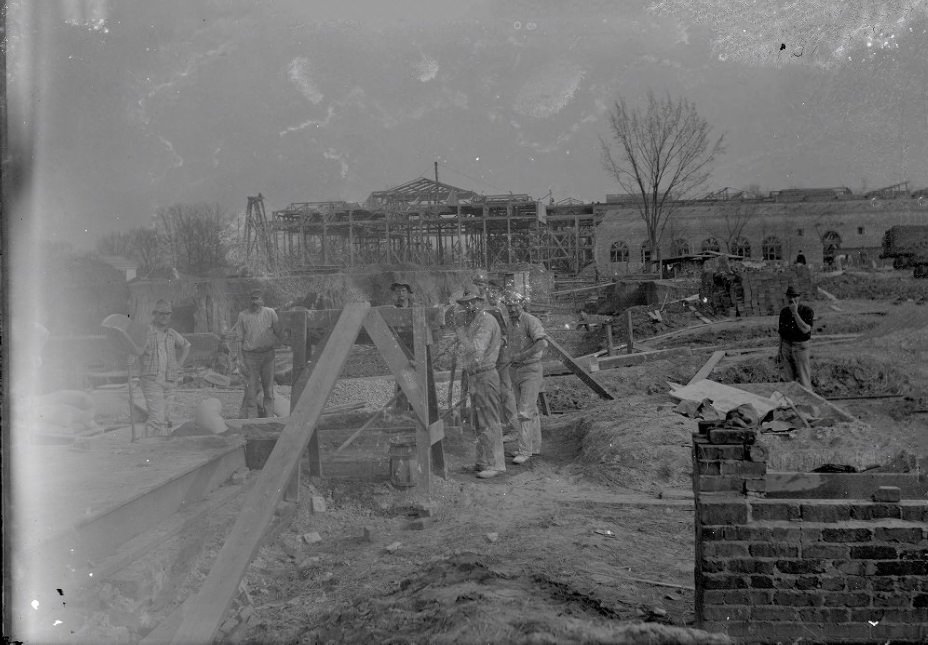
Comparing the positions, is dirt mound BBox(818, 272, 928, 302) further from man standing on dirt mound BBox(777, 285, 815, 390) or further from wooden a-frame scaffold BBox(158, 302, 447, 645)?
wooden a-frame scaffold BBox(158, 302, 447, 645)

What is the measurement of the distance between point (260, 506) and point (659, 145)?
22.5 metres

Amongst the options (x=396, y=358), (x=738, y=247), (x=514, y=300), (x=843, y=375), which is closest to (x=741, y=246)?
(x=738, y=247)

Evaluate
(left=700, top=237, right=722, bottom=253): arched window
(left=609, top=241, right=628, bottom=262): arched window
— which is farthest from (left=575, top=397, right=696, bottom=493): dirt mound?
(left=700, top=237, right=722, bottom=253): arched window

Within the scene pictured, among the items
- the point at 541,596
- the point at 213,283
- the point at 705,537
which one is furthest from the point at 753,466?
the point at 213,283

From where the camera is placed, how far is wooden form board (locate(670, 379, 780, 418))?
8.04 meters

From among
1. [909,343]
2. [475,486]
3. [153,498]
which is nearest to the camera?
[153,498]

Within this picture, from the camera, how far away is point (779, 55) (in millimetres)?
8883

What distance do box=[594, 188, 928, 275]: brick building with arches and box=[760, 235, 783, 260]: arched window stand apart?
38mm

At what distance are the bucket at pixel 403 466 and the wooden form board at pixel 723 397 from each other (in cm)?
418

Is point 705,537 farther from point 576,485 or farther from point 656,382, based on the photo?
point 656,382

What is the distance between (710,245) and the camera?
112 feet

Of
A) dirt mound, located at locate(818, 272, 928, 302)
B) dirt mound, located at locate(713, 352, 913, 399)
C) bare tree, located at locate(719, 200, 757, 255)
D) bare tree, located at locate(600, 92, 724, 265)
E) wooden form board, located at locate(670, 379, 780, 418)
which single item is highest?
bare tree, located at locate(600, 92, 724, 265)

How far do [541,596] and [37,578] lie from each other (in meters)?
2.63

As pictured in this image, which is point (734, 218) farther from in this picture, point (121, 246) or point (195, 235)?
point (121, 246)
